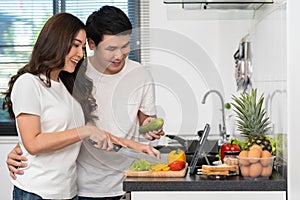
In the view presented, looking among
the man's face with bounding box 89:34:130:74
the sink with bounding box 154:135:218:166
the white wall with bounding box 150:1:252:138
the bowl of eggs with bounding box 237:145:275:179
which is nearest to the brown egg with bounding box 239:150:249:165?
the bowl of eggs with bounding box 237:145:275:179

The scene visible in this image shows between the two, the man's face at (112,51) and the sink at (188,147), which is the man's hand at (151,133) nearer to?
the sink at (188,147)

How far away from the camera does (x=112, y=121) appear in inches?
88.1

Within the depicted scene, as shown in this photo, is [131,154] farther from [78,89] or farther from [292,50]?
[292,50]

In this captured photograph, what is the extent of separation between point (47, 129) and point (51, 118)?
0.04m

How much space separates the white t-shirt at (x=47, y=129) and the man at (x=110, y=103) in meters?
0.12

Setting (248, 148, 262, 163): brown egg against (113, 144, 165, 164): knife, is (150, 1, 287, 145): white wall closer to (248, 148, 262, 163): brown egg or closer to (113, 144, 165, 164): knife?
(113, 144, 165, 164): knife

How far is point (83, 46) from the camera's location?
214 cm

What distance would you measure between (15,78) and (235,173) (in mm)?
871

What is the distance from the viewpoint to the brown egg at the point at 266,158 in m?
1.87

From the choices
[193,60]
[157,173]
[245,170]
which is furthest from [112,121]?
[193,60]

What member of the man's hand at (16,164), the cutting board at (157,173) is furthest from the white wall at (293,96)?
the man's hand at (16,164)

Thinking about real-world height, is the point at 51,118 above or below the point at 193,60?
below

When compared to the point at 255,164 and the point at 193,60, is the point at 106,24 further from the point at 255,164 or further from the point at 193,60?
the point at 193,60

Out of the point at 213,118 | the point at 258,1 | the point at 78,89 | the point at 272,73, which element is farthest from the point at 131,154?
the point at 213,118
